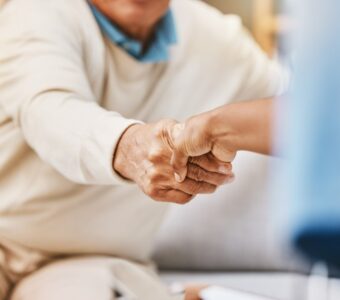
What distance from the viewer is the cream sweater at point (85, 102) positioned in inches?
38.0

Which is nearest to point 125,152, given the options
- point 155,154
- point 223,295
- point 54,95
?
point 155,154

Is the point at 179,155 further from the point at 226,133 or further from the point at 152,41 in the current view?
the point at 152,41

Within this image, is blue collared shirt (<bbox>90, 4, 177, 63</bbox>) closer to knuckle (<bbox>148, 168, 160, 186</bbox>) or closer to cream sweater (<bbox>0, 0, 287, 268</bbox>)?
cream sweater (<bbox>0, 0, 287, 268</bbox>)

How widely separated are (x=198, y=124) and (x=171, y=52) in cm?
48

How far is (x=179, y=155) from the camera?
839 millimetres

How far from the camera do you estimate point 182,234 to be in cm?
157

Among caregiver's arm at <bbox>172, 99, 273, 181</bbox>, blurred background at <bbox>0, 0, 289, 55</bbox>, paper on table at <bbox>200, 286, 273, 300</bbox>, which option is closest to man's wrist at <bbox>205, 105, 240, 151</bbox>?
caregiver's arm at <bbox>172, 99, 273, 181</bbox>

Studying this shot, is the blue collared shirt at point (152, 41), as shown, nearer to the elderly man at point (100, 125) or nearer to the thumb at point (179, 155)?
the elderly man at point (100, 125)

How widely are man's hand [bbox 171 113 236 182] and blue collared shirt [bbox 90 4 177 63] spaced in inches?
14.0

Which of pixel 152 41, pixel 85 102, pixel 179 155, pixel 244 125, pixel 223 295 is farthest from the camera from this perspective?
pixel 152 41

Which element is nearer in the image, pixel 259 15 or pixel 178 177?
pixel 178 177

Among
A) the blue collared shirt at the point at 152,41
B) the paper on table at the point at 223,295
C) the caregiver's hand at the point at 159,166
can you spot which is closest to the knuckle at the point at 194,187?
the caregiver's hand at the point at 159,166

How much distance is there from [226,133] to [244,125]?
0.05 meters

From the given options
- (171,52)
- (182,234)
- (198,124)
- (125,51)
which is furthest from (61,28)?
(182,234)
